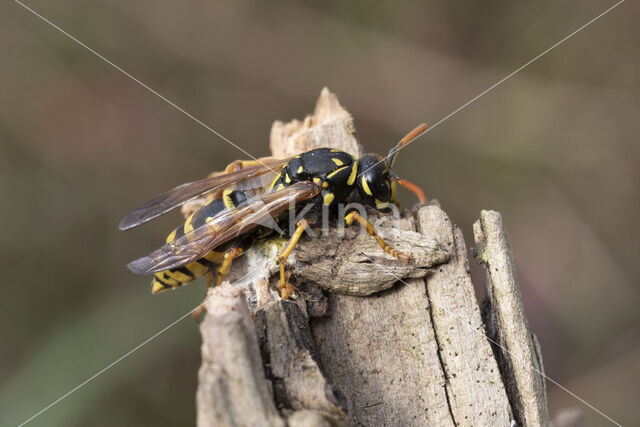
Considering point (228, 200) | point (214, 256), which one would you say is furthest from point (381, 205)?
point (214, 256)

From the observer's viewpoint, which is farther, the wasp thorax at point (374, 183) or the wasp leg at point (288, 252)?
the wasp thorax at point (374, 183)

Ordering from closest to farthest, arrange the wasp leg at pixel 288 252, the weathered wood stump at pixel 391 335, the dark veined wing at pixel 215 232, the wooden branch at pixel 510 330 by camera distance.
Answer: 1. the weathered wood stump at pixel 391 335
2. the wooden branch at pixel 510 330
3. the wasp leg at pixel 288 252
4. the dark veined wing at pixel 215 232

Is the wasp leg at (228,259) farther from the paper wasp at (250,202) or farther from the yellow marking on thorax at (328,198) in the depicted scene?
the yellow marking on thorax at (328,198)

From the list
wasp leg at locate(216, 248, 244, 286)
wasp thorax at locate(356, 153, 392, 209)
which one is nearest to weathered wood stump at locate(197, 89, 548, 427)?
wasp leg at locate(216, 248, 244, 286)

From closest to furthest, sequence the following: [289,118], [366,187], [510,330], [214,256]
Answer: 1. [510,330]
2. [366,187]
3. [214,256]
4. [289,118]

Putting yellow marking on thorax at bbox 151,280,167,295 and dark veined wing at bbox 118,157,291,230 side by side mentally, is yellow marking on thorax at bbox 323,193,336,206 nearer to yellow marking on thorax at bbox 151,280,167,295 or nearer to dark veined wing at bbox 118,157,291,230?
dark veined wing at bbox 118,157,291,230

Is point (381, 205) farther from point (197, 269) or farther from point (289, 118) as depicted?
point (289, 118)

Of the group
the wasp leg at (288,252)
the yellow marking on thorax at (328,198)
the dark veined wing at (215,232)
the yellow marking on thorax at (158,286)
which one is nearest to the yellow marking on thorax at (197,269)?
the dark veined wing at (215,232)
